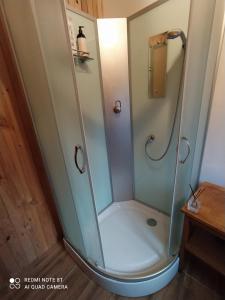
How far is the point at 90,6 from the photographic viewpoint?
1.40m

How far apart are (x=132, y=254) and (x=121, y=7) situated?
7.07 ft

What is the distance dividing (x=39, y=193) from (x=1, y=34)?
3.94 feet

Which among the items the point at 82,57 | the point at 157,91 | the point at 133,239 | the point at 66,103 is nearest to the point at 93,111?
the point at 82,57

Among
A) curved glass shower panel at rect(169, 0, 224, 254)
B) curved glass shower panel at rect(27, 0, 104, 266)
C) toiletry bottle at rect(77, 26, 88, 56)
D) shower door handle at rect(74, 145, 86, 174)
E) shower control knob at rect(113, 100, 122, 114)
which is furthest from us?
shower control knob at rect(113, 100, 122, 114)

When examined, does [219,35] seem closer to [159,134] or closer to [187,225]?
[159,134]

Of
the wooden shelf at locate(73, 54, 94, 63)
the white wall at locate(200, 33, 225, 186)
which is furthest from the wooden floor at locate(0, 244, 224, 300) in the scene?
the wooden shelf at locate(73, 54, 94, 63)

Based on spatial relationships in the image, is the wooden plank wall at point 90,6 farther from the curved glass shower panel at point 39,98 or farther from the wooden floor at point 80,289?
the wooden floor at point 80,289

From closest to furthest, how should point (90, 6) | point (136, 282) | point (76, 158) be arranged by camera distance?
point (76, 158) → point (136, 282) → point (90, 6)

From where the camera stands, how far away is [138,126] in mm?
1711

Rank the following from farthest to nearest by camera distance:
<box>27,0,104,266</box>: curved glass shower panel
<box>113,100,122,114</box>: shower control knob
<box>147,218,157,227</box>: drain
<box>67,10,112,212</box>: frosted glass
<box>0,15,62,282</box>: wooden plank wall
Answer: <box>147,218,157,227</box>: drain → <box>113,100,122,114</box>: shower control knob → <box>67,10,112,212</box>: frosted glass → <box>0,15,62,282</box>: wooden plank wall → <box>27,0,104,266</box>: curved glass shower panel

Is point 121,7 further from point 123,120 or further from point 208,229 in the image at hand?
point 208,229

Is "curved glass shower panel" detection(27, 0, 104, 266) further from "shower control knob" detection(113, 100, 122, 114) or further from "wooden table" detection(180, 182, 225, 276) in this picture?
"shower control knob" detection(113, 100, 122, 114)

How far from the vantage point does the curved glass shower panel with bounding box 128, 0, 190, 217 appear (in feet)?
4.00

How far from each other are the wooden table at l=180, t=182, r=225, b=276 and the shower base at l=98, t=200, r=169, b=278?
0.25 meters
